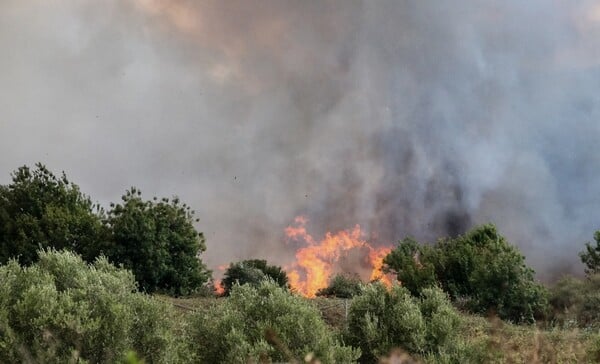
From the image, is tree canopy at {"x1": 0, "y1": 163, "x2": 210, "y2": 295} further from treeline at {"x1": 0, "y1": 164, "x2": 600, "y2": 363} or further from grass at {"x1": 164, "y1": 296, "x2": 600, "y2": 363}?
treeline at {"x1": 0, "y1": 164, "x2": 600, "y2": 363}

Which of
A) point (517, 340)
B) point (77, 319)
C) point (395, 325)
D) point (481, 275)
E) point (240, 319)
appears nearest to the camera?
point (77, 319)

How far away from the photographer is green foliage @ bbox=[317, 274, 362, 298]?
44000 millimetres

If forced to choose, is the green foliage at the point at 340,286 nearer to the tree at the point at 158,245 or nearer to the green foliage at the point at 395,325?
the tree at the point at 158,245

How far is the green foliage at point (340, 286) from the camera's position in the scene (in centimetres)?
4400

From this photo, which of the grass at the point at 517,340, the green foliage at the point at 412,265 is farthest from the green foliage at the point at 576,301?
the green foliage at the point at 412,265

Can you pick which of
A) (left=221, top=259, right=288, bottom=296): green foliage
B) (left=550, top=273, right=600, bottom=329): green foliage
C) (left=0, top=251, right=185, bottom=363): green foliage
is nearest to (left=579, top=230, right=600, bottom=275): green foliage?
(left=550, top=273, right=600, bottom=329): green foliage

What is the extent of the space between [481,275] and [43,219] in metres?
26.9

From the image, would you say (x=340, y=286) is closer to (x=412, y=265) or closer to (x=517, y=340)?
(x=412, y=265)

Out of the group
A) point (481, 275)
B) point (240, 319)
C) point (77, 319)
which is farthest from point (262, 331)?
point (481, 275)

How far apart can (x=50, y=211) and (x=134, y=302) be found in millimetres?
26649

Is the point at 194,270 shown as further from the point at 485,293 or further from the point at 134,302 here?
the point at 134,302

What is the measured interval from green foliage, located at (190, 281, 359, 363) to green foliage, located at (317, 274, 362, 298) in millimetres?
28480

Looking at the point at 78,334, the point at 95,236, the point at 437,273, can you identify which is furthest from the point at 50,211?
the point at 78,334

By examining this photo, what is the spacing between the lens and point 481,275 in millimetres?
33469
